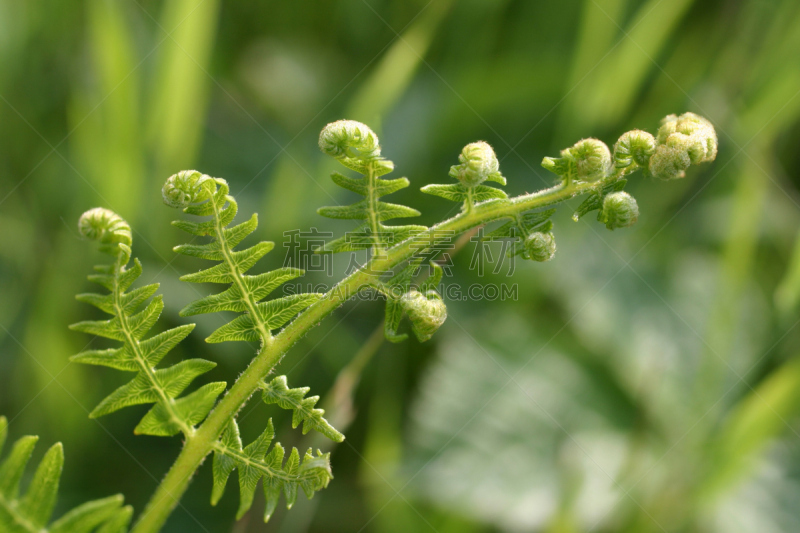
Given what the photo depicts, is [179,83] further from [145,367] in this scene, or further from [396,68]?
[145,367]

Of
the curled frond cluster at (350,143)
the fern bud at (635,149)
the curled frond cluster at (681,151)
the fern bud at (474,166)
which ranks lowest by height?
the curled frond cluster at (350,143)

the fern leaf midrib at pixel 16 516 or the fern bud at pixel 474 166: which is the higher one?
the fern bud at pixel 474 166

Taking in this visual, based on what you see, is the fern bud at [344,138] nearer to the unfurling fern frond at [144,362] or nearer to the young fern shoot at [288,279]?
the young fern shoot at [288,279]

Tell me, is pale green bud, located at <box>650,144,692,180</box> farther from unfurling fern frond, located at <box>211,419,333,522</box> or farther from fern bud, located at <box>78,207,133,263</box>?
fern bud, located at <box>78,207,133,263</box>

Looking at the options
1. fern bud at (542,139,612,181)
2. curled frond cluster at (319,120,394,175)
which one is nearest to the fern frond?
curled frond cluster at (319,120,394,175)

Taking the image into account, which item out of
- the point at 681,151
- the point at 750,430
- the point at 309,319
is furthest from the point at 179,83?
the point at 750,430

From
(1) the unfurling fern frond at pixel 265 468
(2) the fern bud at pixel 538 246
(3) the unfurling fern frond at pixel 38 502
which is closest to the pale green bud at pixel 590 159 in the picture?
(2) the fern bud at pixel 538 246

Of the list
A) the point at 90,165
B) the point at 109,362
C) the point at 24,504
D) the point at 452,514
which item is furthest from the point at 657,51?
the point at 24,504

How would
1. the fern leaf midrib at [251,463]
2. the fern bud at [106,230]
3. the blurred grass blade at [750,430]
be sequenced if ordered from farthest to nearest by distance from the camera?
the blurred grass blade at [750,430]
the fern leaf midrib at [251,463]
the fern bud at [106,230]

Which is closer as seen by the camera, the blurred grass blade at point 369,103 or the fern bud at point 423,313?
the fern bud at point 423,313
